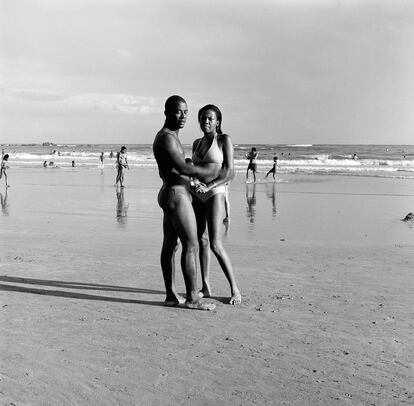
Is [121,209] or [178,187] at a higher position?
[178,187]

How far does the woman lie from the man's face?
0.33 metres

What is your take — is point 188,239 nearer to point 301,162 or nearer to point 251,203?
point 251,203

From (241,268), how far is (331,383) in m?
3.63

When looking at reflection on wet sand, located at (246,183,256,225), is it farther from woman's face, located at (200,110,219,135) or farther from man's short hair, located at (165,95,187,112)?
man's short hair, located at (165,95,187,112)

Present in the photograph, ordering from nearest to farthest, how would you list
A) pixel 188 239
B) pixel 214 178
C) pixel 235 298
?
pixel 188 239 < pixel 214 178 < pixel 235 298

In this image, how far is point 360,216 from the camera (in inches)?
515

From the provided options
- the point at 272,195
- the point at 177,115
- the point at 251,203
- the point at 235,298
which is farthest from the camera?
the point at 272,195

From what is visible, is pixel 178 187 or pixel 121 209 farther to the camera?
pixel 121 209

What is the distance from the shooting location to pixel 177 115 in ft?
17.1

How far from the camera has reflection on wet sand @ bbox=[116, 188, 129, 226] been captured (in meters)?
12.0

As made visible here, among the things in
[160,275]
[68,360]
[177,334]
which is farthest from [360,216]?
[68,360]

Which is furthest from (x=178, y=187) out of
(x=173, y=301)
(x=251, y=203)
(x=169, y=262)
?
(x=251, y=203)

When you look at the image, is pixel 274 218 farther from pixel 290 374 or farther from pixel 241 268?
pixel 290 374

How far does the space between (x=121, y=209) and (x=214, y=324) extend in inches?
378
